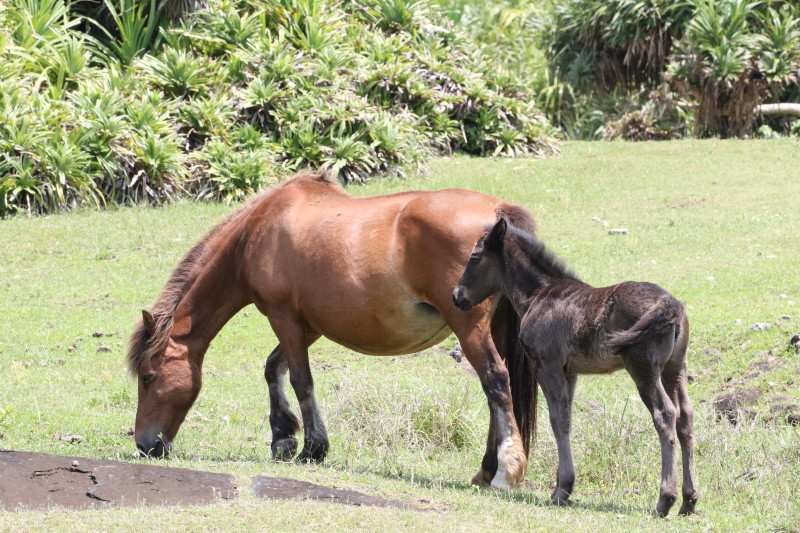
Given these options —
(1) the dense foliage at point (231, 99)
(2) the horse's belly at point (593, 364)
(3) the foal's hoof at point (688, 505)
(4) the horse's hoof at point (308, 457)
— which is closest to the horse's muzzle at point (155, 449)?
(4) the horse's hoof at point (308, 457)

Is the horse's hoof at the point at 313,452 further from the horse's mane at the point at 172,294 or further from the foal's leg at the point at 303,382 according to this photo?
the horse's mane at the point at 172,294

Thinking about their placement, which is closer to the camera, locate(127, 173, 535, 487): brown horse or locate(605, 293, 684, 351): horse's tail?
locate(605, 293, 684, 351): horse's tail

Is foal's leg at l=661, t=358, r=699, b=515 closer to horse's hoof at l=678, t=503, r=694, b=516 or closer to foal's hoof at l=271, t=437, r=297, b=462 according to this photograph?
horse's hoof at l=678, t=503, r=694, b=516

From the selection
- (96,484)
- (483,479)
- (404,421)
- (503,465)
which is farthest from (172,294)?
(503,465)

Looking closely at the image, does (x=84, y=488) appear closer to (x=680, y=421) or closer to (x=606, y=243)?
(x=680, y=421)

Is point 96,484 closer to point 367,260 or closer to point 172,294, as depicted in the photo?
point 367,260

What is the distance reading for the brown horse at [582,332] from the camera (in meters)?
6.95

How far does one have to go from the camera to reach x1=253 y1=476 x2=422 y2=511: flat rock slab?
22.7 feet

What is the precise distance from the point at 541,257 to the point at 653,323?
1.24 meters

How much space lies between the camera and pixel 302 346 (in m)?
8.90

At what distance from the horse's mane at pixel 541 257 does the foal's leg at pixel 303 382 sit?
196 cm

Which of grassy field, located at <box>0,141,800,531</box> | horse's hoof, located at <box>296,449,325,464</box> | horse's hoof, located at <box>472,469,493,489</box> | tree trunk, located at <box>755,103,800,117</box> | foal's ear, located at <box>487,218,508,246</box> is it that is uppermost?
foal's ear, located at <box>487,218,508,246</box>

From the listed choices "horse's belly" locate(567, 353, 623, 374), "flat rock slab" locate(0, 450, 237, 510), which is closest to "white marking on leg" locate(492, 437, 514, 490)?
"horse's belly" locate(567, 353, 623, 374)

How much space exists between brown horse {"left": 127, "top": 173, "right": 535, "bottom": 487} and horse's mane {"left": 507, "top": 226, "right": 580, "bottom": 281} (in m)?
0.37
